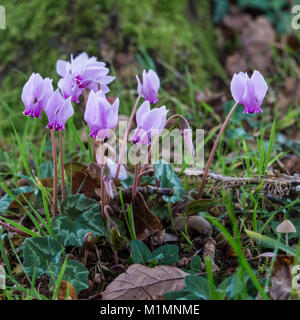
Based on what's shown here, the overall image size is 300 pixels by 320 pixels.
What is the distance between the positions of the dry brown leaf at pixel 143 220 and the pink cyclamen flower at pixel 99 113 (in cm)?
34

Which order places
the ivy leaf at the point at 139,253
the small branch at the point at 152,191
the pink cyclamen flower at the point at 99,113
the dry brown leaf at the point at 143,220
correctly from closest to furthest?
1. the pink cyclamen flower at the point at 99,113
2. the ivy leaf at the point at 139,253
3. the dry brown leaf at the point at 143,220
4. the small branch at the point at 152,191

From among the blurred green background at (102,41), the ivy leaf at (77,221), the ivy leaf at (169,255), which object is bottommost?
the ivy leaf at (169,255)

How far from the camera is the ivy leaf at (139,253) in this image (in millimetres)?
1415

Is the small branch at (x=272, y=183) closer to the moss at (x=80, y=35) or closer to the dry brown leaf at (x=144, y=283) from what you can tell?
the dry brown leaf at (x=144, y=283)

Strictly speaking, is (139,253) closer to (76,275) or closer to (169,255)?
(169,255)

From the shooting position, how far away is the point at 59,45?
3094 millimetres

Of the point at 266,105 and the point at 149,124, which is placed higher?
the point at 266,105

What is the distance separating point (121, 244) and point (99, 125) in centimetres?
46

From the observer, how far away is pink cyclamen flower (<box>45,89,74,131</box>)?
4.52ft

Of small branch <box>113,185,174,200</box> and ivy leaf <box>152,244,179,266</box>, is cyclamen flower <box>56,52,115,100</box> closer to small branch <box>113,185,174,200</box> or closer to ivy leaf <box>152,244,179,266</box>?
small branch <box>113,185,174,200</box>

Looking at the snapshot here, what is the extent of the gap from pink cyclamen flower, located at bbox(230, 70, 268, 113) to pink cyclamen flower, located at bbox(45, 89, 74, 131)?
0.59 m

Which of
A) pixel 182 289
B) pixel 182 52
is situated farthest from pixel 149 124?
pixel 182 52

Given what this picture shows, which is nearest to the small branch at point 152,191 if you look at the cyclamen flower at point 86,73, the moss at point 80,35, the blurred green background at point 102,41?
the cyclamen flower at point 86,73

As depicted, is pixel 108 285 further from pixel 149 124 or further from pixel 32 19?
pixel 32 19
